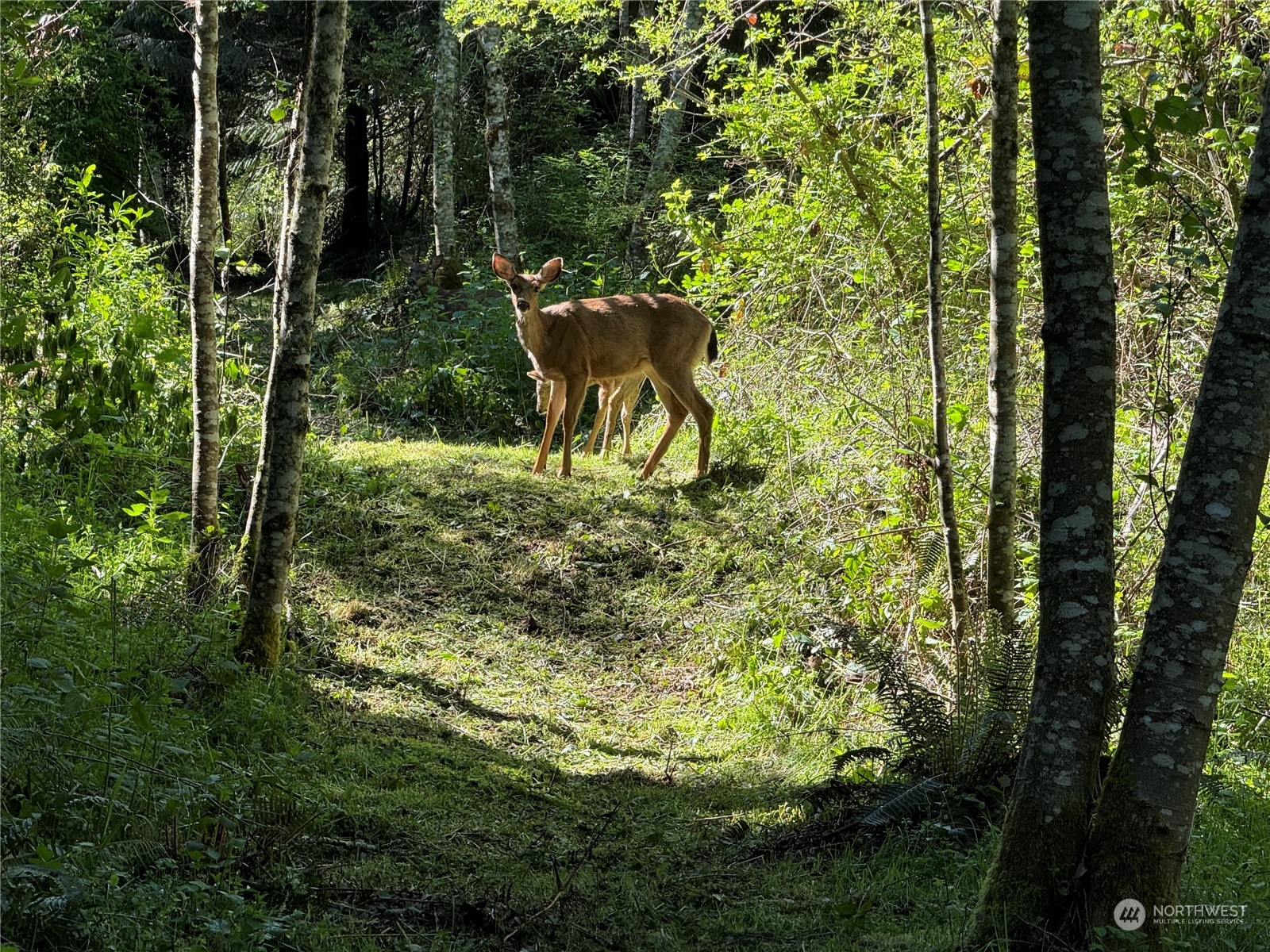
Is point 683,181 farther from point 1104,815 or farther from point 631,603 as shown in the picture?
point 1104,815

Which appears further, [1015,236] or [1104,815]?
[1015,236]

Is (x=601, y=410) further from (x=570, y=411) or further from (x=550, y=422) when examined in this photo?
(x=570, y=411)

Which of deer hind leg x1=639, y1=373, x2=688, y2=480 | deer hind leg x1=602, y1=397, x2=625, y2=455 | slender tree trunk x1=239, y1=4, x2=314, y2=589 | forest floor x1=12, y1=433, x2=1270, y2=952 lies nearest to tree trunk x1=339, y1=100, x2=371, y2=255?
deer hind leg x1=602, y1=397, x2=625, y2=455

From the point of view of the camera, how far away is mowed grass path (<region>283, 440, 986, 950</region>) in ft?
13.6

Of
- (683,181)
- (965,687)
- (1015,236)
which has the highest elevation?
(683,181)

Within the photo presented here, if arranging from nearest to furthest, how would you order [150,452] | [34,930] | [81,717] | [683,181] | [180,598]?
1. [34,930]
2. [81,717]
3. [180,598]
4. [150,452]
5. [683,181]

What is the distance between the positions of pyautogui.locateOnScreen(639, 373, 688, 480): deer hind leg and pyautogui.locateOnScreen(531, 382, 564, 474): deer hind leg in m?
0.85

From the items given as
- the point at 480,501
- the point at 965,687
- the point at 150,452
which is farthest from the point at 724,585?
the point at 150,452

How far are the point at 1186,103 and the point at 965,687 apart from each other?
2.64 meters

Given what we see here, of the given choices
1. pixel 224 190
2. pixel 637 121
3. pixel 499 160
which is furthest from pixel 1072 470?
pixel 637 121

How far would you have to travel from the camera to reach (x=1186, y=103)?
3.88m

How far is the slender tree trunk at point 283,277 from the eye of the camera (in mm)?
5801

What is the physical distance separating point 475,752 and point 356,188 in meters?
18.3

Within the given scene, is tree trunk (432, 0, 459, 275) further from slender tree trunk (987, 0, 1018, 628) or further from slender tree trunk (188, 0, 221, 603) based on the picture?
slender tree trunk (987, 0, 1018, 628)
